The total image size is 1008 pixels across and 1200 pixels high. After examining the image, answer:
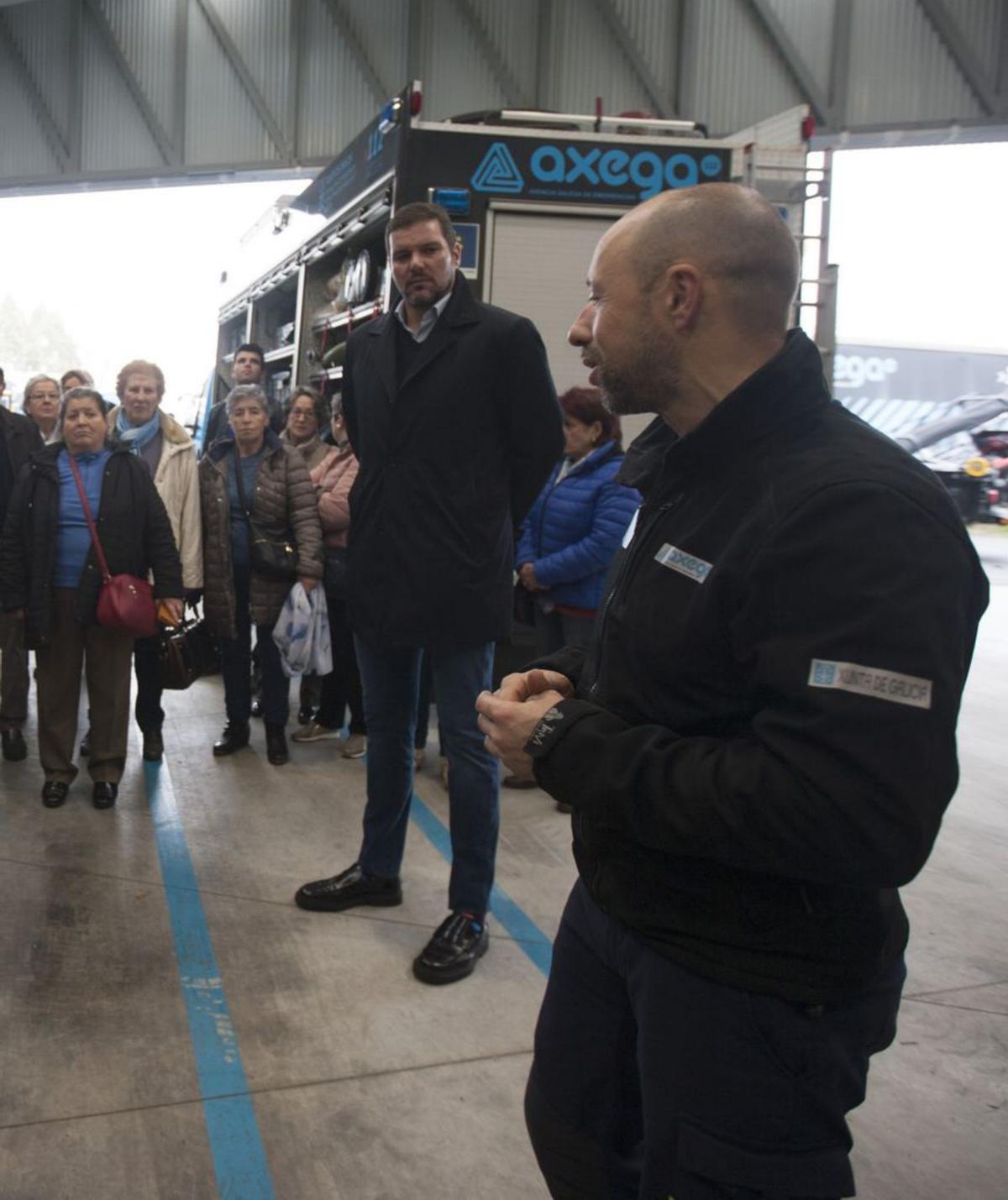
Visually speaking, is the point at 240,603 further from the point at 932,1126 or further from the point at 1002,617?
the point at 1002,617

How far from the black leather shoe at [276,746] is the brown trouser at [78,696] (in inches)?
30.2

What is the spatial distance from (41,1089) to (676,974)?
1861mm

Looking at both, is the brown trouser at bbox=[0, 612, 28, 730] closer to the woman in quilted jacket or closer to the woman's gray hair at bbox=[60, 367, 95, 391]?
the woman in quilted jacket

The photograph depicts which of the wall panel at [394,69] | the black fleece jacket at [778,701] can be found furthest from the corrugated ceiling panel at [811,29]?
the black fleece jacket at [778,701]

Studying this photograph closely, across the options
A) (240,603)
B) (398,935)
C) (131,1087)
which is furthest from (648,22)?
(131,1087)

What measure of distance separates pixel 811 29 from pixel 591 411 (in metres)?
10.3

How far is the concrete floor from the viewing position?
2227 mm

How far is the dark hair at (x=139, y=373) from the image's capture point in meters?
5.10

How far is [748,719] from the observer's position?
123 cm

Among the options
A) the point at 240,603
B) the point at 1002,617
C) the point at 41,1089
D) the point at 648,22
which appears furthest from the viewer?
the point at 648,22

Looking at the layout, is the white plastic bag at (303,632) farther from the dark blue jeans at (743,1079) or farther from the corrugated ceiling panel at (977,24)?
the corrugated ceiling panel at (977,24)

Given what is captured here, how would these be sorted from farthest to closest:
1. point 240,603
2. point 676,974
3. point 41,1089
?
point 240,603
point 41,1089
point 676,974

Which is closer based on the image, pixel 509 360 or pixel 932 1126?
pixel 932 1126

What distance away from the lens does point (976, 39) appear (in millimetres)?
11633
